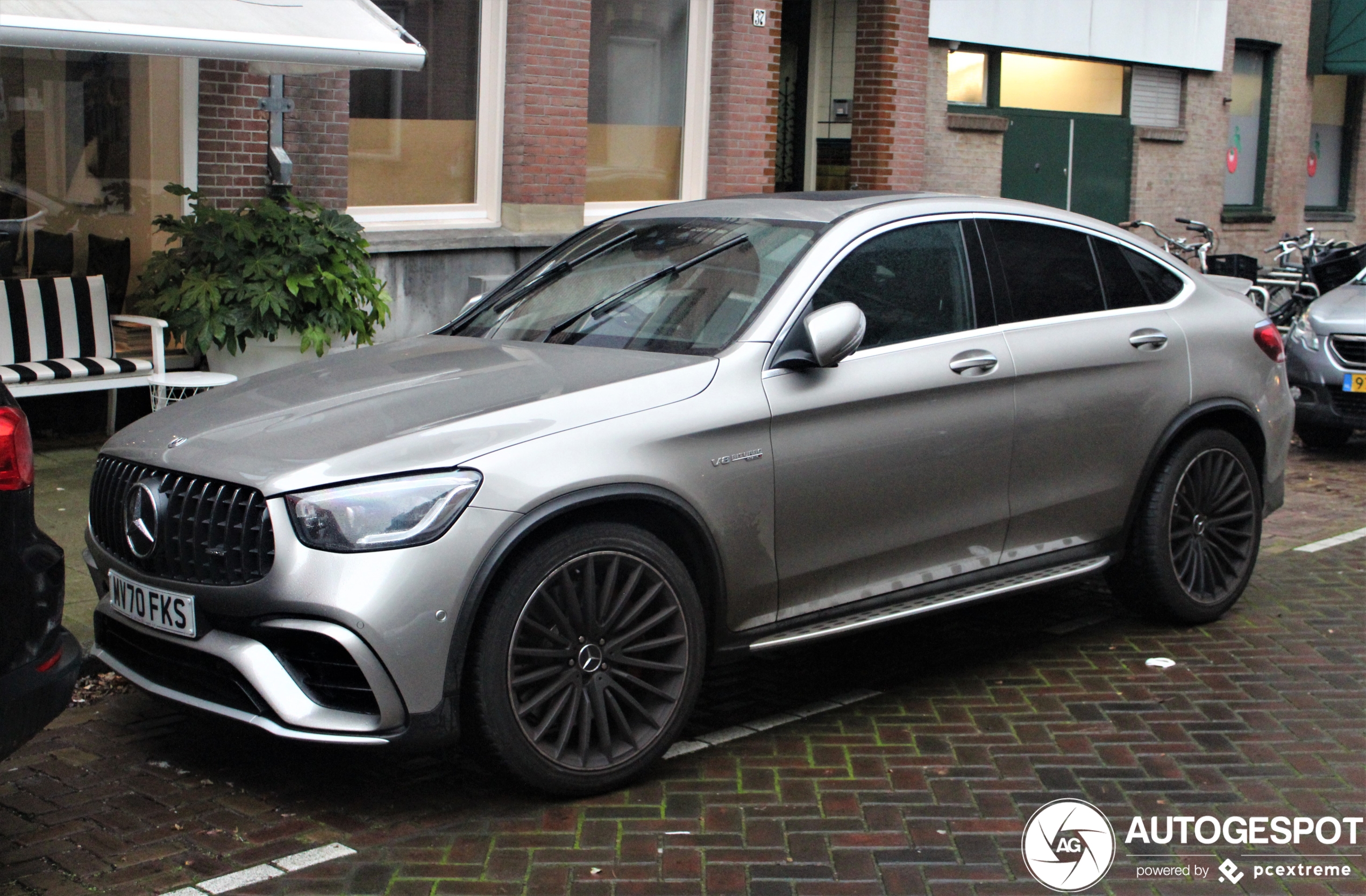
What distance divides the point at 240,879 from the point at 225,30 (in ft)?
19.6

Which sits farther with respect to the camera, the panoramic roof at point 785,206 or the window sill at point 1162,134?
the window sill at point 1162,134

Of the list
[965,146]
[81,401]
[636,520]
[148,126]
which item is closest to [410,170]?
[148,126]

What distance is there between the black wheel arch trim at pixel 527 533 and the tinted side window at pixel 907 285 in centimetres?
98

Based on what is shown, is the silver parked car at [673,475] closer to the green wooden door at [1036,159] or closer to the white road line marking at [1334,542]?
the white road line marking at [1334,542]

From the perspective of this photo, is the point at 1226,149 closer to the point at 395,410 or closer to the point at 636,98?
the point at 636,98

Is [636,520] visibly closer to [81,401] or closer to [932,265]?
[932,265]

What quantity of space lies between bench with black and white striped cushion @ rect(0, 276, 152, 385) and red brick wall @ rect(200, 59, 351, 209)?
1165 mm

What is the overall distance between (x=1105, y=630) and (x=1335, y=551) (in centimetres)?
234

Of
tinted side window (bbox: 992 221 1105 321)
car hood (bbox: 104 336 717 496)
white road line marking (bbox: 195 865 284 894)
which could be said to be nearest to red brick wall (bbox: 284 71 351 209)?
car hood (bbox: 104 336 717 496)

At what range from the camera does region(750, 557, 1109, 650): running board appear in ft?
16.7

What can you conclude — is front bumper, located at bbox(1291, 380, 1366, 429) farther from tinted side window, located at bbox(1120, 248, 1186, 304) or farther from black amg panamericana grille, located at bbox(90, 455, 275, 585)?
black amg panamericana grille, located at bbox(90, 455, 275, 585)

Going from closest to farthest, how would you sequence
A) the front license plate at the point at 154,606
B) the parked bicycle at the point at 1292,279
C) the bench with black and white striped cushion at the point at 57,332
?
the front license plate at the point at 154,606
the bench with black and white striped cushion at the point at 57,332
the parked bicycle at the point at 1292,279

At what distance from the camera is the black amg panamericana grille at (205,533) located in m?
4.26

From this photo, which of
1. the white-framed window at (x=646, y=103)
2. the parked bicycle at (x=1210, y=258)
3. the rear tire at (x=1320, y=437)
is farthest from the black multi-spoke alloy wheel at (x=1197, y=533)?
the parked bicycle at (x=1210, y=258)
